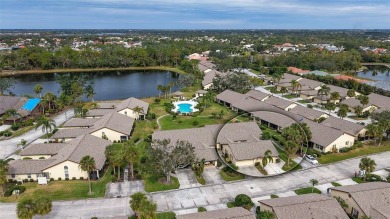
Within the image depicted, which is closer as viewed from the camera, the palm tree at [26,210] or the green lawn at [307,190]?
the palm tree at [26,210]

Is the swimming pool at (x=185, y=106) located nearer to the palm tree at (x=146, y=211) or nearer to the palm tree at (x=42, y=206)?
the palm tree at (x=146, y=211)

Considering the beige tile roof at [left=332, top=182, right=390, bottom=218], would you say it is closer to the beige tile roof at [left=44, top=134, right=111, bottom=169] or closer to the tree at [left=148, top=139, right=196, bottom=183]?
the tree at [left=148, top=139, right=196, bottom=183]

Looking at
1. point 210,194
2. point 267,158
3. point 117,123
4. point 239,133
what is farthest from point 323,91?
point 210,194

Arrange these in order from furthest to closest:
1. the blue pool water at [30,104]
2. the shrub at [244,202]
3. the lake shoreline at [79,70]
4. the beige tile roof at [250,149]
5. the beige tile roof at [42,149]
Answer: the lake shoreline at [79,70] < the blue pool water at [30,104] < the beige tile roof at [42,149] < the beige tile roof at [250,149] < the shrub at [244,202]

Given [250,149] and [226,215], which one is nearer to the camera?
[226,215]

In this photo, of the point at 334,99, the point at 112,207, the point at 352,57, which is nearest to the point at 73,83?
the point at 112,207

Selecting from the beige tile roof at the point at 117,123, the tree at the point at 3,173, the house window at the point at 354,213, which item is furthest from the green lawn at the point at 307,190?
the tree at the point at 3,173

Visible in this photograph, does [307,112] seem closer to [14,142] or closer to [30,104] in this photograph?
[14,142]
